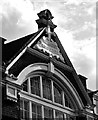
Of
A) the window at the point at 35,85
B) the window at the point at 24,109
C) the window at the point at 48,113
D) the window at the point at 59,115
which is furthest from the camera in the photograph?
the window at the point at 59,115

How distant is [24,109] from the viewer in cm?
2488

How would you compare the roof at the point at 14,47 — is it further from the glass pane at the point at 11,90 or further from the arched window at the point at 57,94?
the arched window at the point at 57,94

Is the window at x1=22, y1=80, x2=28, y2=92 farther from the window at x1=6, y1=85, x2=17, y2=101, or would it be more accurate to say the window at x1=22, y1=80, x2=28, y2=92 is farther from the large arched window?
the window at x1=6, y1=85, x2=17, y2=101

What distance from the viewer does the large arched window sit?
25.3 meters

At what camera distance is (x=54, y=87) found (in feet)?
93.6

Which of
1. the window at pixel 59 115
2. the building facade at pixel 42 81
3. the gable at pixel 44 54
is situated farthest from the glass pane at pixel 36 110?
the gable at pixel 44 54

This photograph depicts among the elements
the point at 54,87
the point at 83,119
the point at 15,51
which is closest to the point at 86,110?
the point at 83,119

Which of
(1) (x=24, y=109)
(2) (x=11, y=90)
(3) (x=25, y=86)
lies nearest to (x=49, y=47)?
(3) (x=25, y=86)

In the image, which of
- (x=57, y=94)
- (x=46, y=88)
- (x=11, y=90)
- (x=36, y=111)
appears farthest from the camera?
(x=57, y=94)

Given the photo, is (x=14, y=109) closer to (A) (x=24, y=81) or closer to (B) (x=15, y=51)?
(A) (x=24, y=81)

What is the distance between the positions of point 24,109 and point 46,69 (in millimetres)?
3644

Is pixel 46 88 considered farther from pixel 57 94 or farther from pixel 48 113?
pixel 48 113

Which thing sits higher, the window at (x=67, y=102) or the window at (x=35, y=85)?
the window at (x=35, y=85)

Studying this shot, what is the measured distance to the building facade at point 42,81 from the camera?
23875 mm
